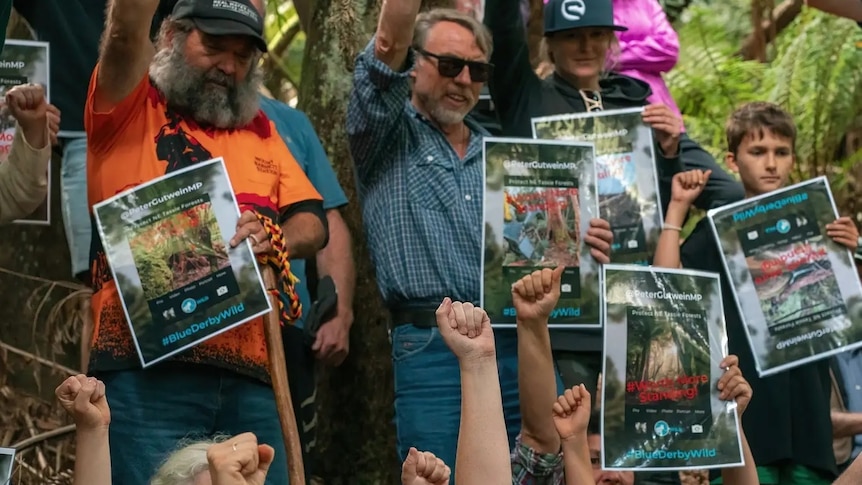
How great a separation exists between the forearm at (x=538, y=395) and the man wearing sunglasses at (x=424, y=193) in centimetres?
27

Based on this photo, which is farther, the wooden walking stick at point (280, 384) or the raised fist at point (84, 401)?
the wooden walking stick at point (280, 384)

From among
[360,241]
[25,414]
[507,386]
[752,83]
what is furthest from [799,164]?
[25,414]

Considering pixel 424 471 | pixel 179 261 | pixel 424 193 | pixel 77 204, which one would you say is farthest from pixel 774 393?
pixel 77 204

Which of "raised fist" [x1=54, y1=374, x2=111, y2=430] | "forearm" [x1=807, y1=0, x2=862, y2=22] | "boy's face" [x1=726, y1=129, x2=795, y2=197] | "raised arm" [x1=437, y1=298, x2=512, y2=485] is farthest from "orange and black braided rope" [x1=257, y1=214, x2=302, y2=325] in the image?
"boy's face" [x1=726, y1=129, x2=795, y2=197]

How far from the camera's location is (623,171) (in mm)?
5059

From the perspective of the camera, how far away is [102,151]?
4.38 metres

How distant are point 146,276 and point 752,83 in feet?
17.8

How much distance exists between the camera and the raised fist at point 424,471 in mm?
3432

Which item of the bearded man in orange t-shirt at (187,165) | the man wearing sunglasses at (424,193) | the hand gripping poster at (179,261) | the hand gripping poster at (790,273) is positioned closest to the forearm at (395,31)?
the man wearing sunglasses at (424,193)

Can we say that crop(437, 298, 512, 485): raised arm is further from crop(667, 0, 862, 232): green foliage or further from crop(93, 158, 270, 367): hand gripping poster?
crop(667, 0, 862, 232): green foliage

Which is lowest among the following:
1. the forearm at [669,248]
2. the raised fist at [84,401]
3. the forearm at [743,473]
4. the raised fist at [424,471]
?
the forearm at [743,473]

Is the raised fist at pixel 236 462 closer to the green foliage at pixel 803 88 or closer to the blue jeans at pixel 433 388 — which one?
the blue jeans at pixel 433 388

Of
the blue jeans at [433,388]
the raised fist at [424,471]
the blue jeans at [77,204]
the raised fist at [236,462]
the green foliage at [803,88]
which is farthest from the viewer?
the green foliage at [803,88]

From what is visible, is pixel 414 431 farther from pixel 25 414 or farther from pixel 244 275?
pixel 25 414
